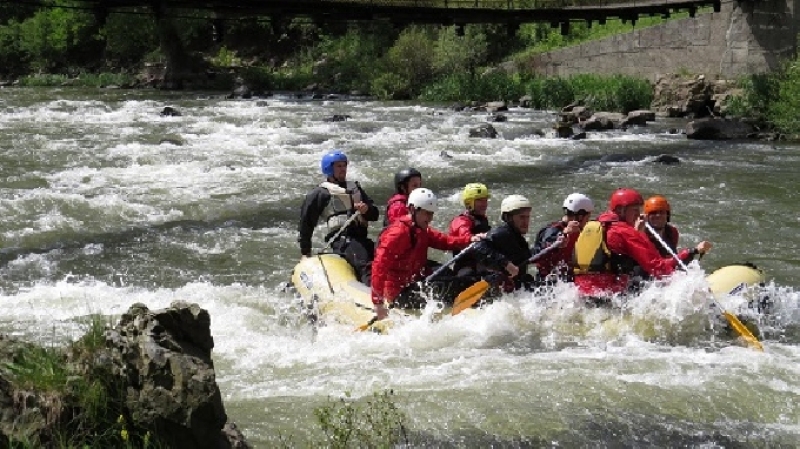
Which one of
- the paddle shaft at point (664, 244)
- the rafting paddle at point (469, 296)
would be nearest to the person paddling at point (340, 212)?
the rafting paddle at point (469, 296)

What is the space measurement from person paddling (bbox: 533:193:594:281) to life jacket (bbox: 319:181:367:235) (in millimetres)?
1695

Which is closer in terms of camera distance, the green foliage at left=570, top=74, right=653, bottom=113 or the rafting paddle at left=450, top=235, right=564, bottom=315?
the rafting paddle at left=450, top=235, right=564, bottom=315

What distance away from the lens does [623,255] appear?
757cm

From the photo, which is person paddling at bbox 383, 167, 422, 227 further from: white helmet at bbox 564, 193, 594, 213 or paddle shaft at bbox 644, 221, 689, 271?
paddle shaft at bbox 644, 221, 689, 271

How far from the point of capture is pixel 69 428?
3.84 meters

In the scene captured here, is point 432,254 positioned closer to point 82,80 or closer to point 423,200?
point 423,200

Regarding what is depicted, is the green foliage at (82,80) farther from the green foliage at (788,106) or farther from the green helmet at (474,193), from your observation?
the green helmet at (474,193)

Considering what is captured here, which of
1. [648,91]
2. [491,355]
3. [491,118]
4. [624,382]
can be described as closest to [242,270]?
[491,355]

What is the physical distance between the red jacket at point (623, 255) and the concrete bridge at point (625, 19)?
1221 centimetres

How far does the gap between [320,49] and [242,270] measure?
36391 millimetres

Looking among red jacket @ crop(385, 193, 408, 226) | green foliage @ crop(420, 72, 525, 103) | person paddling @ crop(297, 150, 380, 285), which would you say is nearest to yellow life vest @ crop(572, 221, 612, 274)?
red jacket @ crop(385, 193, 408, 226)

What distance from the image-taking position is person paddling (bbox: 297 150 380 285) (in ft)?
27.5

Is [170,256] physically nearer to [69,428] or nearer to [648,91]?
[69,428]

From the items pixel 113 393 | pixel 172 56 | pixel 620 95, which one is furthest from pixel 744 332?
pixel 172 56
